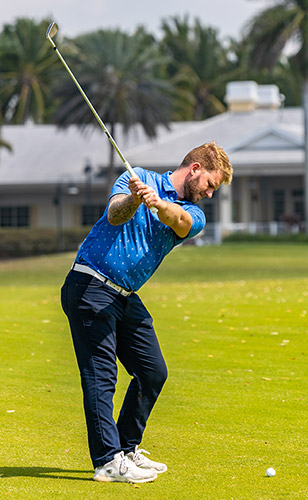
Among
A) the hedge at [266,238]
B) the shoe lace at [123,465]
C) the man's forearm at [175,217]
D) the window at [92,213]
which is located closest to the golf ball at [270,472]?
the shoe lace at [123,465]

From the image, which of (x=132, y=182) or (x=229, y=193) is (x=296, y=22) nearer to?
(x=229, y=193)

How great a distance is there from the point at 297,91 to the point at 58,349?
54.6m

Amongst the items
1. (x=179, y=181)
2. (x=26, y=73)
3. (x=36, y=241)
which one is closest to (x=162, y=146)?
(x=36, y=241)

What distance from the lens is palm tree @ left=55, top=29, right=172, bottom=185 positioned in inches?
1554

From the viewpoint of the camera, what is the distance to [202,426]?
633 cm

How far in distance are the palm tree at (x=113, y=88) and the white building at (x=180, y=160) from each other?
2001 millimetres

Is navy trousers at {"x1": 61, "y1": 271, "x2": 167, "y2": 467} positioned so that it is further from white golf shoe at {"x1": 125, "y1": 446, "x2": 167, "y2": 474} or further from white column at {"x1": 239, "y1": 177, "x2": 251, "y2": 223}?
white column at {"x1": 239, "y1": 177, "x2": 251, "y2": 223}

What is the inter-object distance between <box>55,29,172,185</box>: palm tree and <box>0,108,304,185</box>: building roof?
5.29ft

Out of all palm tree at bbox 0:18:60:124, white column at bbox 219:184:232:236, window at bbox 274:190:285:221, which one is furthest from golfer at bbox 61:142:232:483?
palm tree at bbox 0:18:60:124

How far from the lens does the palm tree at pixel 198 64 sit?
62.8 meters

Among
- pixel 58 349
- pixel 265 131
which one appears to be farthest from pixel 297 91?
pixel 58 349

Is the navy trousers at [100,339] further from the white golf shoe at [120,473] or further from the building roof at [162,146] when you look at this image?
the building roof at [162,146]

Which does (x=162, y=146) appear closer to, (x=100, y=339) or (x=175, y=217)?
(x=100, y=339)

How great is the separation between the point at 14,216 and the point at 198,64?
2498 cm
